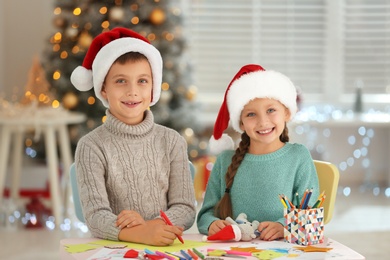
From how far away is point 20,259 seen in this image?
402 centimetres

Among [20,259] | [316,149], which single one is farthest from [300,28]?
[20,259]

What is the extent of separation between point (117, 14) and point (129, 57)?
3334 mm

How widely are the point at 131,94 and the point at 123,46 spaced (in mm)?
137

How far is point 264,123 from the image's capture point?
86.7 inches

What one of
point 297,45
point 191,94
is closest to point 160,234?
point 191,94

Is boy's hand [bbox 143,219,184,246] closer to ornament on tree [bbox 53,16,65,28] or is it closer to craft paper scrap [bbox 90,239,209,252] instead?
craft paper scrap [bbox 90,239,209,252]

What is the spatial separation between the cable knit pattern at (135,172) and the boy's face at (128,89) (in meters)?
0.04

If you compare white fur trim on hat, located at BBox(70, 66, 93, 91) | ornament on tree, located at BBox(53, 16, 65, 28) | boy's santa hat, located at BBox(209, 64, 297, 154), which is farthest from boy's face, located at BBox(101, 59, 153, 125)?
ornament on tree, located at BBox(53, 16, 65, 28)

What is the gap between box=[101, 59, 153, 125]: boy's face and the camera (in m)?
2.21

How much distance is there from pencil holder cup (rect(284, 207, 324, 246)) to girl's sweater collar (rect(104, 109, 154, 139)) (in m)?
0.48

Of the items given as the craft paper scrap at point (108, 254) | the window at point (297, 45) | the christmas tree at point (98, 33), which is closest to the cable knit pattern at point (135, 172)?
the craft paper scrap at point (108, 254)

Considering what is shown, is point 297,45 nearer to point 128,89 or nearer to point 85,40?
point 85,40

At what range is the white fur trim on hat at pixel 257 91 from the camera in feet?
7.36

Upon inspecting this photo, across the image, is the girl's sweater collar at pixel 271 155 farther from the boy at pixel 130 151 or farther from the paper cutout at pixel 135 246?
the paper cutout at pixel 135 246
